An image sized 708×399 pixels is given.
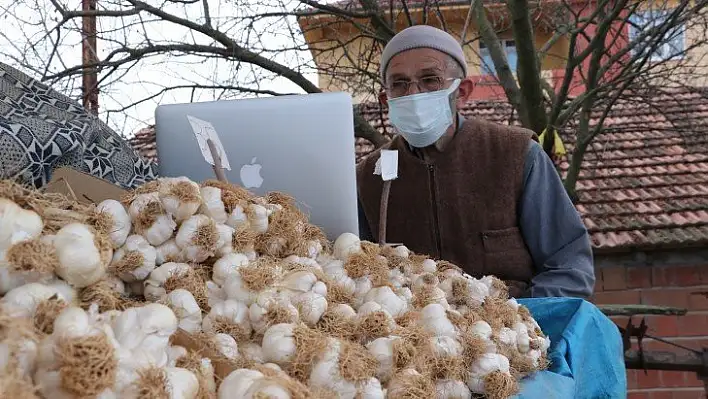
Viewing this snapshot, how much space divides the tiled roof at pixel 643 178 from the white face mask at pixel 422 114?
2436 millimetres

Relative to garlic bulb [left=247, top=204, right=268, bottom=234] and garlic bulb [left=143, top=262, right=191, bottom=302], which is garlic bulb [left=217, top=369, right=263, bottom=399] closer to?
garlic bulb [left=143, top=262, right=191, bottom=302]

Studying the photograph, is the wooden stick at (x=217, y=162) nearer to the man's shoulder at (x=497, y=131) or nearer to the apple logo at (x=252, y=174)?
the apple logo at (x=252, y=174)

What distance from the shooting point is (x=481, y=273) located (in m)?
2.43

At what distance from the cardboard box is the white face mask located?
1260 millimetres

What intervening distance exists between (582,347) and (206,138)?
100 centimetres

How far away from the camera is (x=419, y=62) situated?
2.49 m

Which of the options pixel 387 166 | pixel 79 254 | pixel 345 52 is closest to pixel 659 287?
pixel 345 52

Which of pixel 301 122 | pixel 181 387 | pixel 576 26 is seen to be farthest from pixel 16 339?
pixel 576 26

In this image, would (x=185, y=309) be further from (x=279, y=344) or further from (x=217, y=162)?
(x=217, y=162)

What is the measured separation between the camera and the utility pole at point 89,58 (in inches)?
170

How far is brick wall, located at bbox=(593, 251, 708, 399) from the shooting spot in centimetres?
579

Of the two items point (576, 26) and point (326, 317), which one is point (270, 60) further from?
point (326, 317)

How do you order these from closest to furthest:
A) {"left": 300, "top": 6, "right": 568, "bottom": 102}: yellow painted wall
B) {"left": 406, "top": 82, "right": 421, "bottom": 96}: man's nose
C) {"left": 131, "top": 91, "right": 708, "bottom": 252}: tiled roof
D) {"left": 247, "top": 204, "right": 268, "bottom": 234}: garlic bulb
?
1. {"left": 247, "top": 204, "right": 268, "bottom": 234}: garlic bulb
2. {"left": 406, "top": 82, "right": 421, "bottom": 96}: man's nose
3. {"left": 300, "top": 6, "right": 568, "bottom": 102}: yellow painted wall
4. {"left": 131, "top": 91, "right": 708, "bottom": 252}: tiled roof

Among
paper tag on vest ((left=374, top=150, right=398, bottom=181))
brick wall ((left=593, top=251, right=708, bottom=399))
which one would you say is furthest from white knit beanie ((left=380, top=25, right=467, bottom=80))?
brick wall ((left=593, top=251, right=708, bottom=399))
